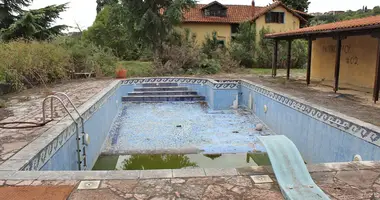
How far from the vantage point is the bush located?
8.69 meters

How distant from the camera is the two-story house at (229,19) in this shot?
82.6 feet

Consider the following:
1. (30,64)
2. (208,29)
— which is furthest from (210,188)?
(208,29)

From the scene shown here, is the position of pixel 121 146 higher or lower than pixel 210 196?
lower

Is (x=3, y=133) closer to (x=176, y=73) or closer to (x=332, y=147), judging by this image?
(x=332, y=147)

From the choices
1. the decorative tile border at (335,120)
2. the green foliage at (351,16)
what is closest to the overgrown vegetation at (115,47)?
the decorative tile border at (335,120)

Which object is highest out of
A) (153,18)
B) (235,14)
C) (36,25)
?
(235,14)

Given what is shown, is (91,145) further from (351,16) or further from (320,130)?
(351,16)

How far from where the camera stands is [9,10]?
1795 centimetres

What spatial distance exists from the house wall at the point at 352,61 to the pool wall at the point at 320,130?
373cm

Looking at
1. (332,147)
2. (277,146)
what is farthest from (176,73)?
(277,146)

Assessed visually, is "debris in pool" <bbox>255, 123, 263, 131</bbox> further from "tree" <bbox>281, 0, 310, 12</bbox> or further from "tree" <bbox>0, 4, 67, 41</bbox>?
"tree" <bbox>281, 0, 310, 12</bbox>

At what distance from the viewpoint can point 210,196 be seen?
2732 mm

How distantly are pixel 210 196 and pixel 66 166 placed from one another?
2406 millimetres

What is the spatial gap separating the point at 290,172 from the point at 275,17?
2453 centimetres
